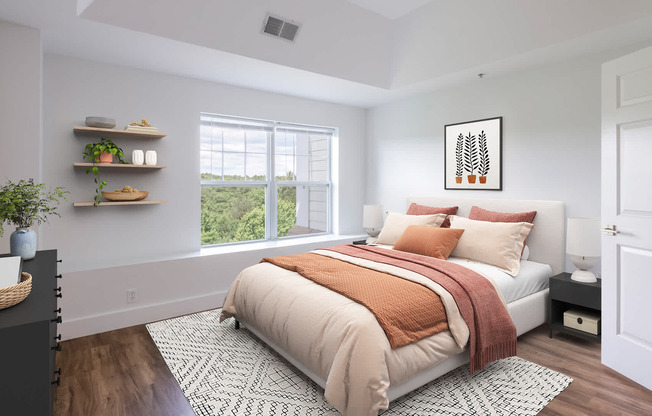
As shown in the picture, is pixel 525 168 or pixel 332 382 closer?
pixel 332 382

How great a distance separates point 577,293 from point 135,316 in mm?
3672

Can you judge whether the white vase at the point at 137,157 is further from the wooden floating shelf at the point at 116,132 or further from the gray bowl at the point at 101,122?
the gray bowl at the point at 101,122

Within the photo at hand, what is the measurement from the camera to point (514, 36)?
307cm

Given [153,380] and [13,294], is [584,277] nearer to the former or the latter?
[153,380]

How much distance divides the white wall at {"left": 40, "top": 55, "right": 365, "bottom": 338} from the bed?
2.74 feet

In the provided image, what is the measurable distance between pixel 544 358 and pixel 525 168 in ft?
5.81

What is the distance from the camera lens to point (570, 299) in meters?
2.90

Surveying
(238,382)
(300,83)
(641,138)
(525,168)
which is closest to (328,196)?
(300,83)

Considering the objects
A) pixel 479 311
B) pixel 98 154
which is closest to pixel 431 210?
pixel 479 311

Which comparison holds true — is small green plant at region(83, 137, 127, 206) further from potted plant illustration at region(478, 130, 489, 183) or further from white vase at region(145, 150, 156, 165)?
potted plant illustration at region(478, 130, 489, 183)

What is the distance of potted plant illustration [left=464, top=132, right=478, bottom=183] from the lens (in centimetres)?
400

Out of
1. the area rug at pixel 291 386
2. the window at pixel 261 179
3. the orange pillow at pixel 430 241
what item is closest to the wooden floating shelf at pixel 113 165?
the window at pixel 261 179

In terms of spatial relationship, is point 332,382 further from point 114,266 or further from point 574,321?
point 114,266

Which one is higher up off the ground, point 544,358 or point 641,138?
point 641,138
